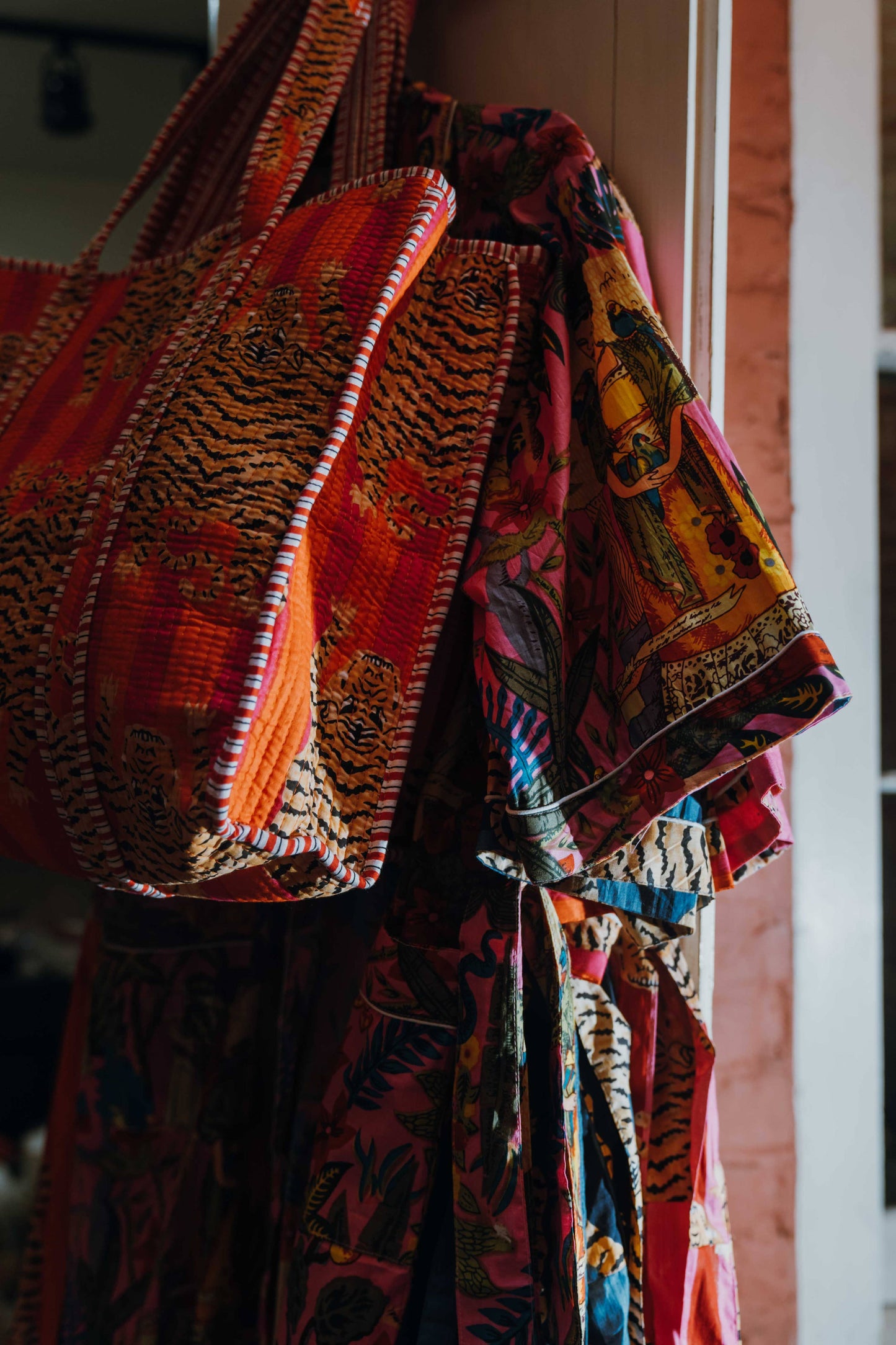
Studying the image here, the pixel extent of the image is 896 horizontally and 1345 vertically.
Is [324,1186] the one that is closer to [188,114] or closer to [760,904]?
[760,904]

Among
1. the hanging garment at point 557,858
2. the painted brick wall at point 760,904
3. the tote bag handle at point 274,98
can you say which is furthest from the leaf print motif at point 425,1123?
the tote bag handle at point 274,98

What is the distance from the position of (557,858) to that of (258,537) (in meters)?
0.21

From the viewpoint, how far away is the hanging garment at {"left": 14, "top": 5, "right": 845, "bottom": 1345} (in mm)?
435

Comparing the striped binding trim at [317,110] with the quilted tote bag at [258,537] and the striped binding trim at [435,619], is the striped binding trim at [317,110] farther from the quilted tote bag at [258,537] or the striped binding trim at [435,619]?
the striped binding trim at [435,619]

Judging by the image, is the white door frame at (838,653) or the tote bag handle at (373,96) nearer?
the tote bag handle at (373,96)

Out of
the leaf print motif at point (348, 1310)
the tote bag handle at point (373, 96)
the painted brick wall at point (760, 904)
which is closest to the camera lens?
the leaf print motif at point (348, 1310)

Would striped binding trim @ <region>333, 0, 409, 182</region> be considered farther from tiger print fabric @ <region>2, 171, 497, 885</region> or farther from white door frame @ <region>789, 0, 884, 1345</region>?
white door frame @ <region>789, 0, 884, 1345</region>

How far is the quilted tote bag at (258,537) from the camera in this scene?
40 centimetres

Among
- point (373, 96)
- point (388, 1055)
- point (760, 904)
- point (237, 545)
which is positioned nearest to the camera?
point (237, 545)

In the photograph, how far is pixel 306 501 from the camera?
41 cm

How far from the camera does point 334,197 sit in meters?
0.51

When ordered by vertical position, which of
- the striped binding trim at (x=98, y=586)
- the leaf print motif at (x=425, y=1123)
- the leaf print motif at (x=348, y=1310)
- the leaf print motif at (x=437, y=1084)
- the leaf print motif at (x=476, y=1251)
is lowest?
the leaf print motif at (x=348, y=1310)

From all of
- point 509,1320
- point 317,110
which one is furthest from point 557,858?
point 317,110

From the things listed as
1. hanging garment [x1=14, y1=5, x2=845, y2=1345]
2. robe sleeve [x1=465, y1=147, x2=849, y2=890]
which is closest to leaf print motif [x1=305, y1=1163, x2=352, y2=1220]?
hanging garment [x1=14, y1=5, x2=845, y2=1345]
